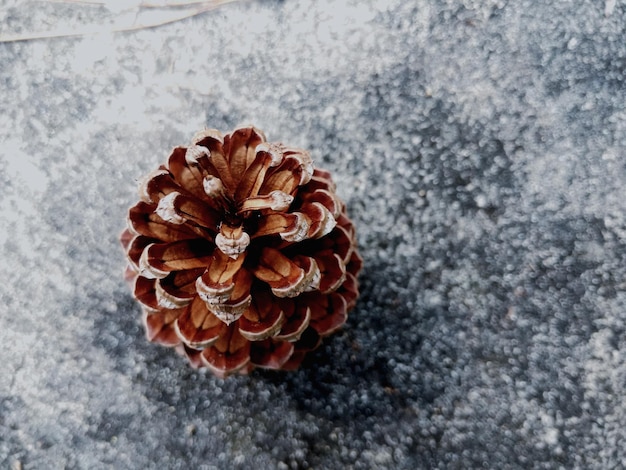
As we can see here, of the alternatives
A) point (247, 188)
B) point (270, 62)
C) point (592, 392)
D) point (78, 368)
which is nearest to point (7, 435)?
point (78, 368)

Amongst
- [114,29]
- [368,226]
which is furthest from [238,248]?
[114,29]

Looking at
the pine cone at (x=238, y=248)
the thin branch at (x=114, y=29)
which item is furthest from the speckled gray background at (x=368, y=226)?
the pine cone at (x=238, y=248)

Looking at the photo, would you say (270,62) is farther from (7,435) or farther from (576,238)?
(7,435)

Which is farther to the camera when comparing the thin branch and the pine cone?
the thin branch

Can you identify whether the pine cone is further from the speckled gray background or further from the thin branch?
the thin branch

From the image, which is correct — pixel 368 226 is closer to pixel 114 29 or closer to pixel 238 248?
pixel 238 248

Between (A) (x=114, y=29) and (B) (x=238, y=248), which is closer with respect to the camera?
(B) (x=238, y=248)

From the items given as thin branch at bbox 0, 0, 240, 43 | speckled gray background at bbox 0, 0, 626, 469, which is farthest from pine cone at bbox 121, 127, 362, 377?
thin branch at bbox 0, 0, 240, 43
